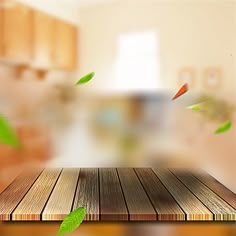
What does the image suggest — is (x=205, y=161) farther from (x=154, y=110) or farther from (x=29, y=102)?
(x=29, y=102)

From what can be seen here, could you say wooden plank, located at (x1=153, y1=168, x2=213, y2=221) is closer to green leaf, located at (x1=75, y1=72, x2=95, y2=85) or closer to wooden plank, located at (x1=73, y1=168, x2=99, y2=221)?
wooden plank, located at (x1=73, y1=168, x2=99, y2=221)

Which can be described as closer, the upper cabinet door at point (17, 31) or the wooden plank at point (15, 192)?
the wooden plank at point (15, 192)

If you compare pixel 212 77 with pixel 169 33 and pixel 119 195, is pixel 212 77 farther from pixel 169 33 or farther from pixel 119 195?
pixel 119 195

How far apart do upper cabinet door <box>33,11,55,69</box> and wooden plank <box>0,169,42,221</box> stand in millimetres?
389

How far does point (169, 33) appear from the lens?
130 centimetres

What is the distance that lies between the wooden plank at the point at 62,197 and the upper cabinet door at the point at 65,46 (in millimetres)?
→ 381

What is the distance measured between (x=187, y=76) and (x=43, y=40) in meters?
0.53

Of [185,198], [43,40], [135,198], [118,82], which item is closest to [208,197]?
[185,198]

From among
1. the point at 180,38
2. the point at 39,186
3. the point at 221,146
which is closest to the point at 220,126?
the point at 221,146

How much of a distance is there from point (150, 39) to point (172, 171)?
49 centimetres

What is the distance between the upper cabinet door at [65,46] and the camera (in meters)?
1.25

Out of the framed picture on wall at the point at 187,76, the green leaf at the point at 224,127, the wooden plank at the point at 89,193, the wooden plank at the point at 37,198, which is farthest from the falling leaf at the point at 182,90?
the wooden plank at the point at 37,198

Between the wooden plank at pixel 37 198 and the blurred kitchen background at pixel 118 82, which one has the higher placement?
the blurred kitchen background at pixel 118 82

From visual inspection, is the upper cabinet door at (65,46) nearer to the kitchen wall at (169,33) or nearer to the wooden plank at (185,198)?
the kitchen wall at (169,33)
